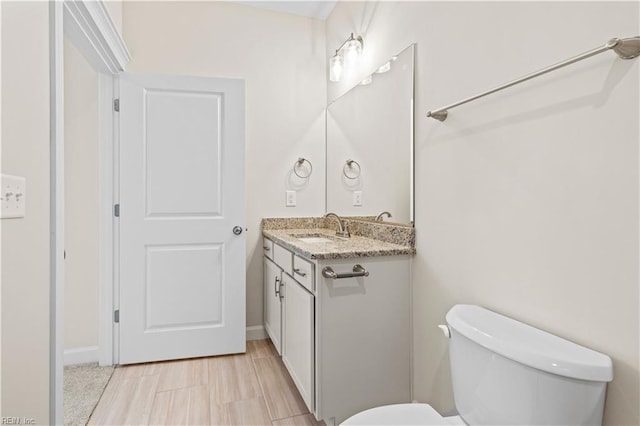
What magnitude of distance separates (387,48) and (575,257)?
1.52 metres

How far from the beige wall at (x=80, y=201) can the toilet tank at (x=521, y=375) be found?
2.29 meters

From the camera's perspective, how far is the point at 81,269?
2359mm

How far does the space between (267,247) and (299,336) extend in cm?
91

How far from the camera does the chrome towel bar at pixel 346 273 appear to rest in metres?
1.59

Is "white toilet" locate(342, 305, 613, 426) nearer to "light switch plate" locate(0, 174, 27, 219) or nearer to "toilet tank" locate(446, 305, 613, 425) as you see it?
"toilet tank" locate(446, 305, 613, 425)

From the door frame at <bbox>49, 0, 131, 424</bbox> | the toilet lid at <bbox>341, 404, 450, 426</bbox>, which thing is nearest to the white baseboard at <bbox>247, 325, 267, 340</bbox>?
the door frame at <bbox>49, 0, 131, 424</bbox>

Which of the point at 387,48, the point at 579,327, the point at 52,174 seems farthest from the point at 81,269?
the point at 579,327

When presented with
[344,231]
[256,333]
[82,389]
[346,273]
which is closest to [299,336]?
[346,273]

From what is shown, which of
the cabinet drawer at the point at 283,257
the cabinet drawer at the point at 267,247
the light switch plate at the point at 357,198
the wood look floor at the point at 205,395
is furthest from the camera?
the cabinet drawer at the point at 267,247

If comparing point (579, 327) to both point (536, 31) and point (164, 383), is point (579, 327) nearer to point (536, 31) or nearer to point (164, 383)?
point (536, 31)

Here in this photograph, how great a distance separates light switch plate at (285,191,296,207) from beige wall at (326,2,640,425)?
131 centimetres

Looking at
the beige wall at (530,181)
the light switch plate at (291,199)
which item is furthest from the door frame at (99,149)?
the beige wall at (530,181)

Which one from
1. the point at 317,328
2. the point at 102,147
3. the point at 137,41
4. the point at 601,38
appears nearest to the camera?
the point at 601,38

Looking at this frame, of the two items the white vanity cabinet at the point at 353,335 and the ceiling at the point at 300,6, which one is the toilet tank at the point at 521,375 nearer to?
the white vanity cabinet at the point at 353,335
